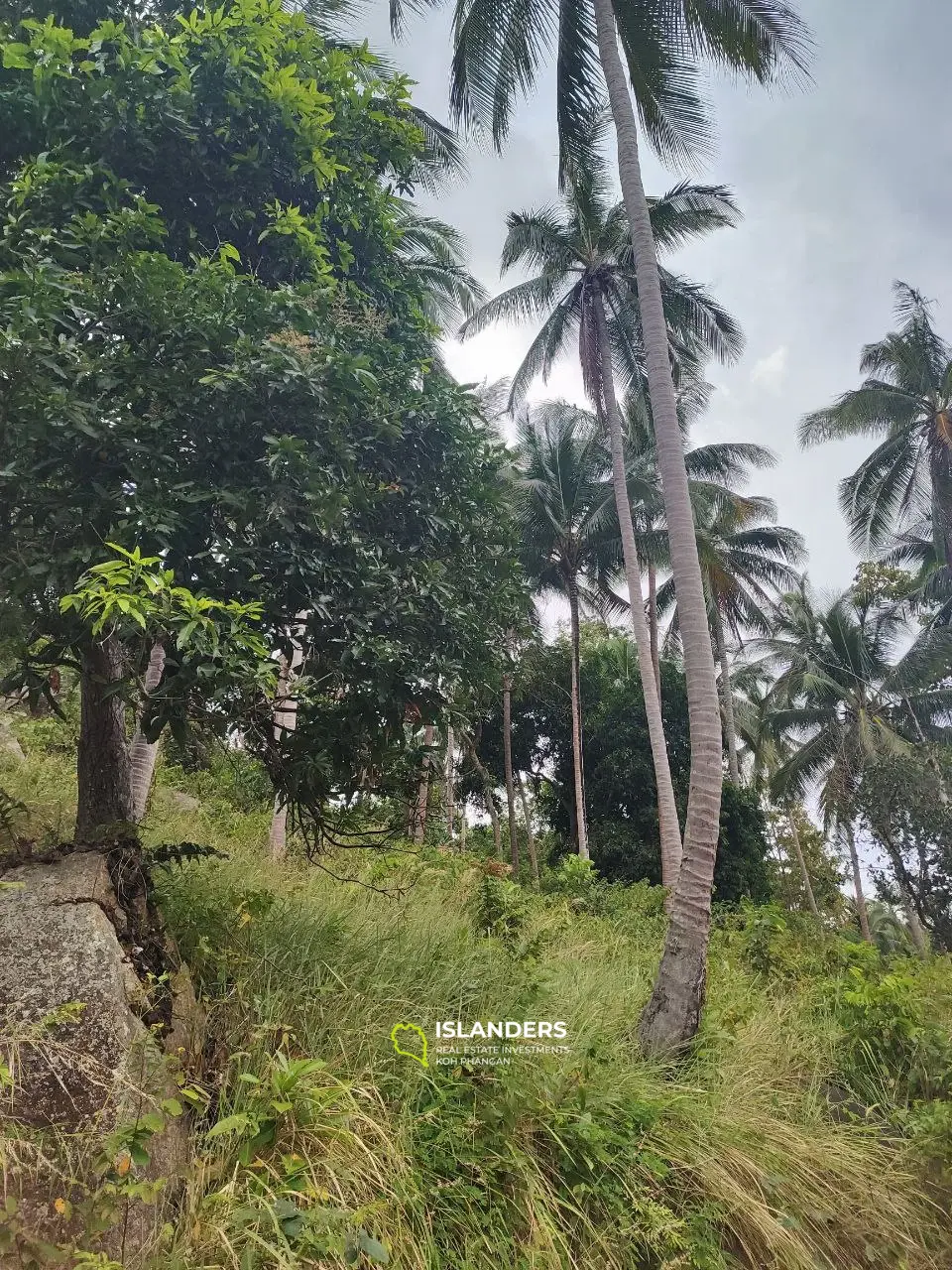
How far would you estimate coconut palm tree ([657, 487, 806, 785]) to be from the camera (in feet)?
55.5

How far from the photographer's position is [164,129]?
350 centimetres

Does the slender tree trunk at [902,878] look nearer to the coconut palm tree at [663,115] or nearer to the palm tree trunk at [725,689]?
the palm tree trunk at [725,689]

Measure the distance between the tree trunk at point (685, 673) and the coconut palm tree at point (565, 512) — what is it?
27.3 ft

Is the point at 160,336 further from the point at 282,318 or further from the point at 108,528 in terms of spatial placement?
the point at 108,528

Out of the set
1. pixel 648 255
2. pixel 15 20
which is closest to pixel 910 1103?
pixel 648 255

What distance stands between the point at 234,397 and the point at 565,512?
12.6 m

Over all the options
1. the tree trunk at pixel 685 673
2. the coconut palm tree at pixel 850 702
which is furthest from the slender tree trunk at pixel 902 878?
the tree trunk at pixel 685 673

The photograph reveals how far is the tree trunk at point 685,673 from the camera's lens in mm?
4105

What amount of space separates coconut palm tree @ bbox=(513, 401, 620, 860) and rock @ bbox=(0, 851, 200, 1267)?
12121mm

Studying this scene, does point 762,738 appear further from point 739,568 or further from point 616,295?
point 616,295

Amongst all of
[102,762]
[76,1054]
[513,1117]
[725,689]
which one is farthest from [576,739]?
[76,1054]

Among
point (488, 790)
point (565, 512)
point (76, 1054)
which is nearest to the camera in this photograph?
point (76, 1054)

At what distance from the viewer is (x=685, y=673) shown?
5355 mm

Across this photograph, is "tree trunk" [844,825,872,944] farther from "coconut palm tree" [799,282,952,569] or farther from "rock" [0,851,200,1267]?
"rock" [0,851,200,1267]
